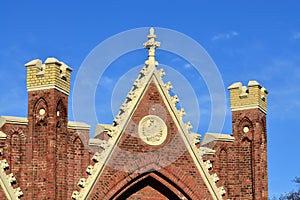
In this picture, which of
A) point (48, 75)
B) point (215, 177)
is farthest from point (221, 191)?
point (48, 75)

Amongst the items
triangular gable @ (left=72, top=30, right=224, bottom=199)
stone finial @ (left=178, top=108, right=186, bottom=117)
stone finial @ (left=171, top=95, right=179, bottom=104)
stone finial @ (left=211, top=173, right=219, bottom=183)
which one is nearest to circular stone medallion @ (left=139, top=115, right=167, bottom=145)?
triangular gable @ (left=72, top=30, right=224, bottom=199)

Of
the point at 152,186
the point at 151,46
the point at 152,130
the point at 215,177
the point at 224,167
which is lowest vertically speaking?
the point at 152,186

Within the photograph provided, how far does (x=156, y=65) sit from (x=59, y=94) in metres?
4.15

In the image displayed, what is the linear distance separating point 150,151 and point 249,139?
419cm

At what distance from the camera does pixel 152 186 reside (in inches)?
1079

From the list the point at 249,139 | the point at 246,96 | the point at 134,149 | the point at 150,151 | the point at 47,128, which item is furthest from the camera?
the point at 246,96

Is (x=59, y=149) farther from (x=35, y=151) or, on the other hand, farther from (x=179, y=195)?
(x=179, y=195)

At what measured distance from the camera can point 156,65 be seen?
2797cm

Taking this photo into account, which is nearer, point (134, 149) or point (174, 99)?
point (134, 149)

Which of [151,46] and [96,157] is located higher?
[151,46]

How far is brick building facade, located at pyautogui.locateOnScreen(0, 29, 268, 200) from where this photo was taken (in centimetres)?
2480

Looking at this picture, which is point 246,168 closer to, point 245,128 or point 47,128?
point 245,128

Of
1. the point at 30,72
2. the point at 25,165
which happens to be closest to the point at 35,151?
the point at 25,165

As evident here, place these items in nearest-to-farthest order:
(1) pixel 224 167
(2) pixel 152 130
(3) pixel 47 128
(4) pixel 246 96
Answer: (3) pixel 47 128
(2) pixel 152 130
(1) pixel 224 167
(4) pixel 246 96
